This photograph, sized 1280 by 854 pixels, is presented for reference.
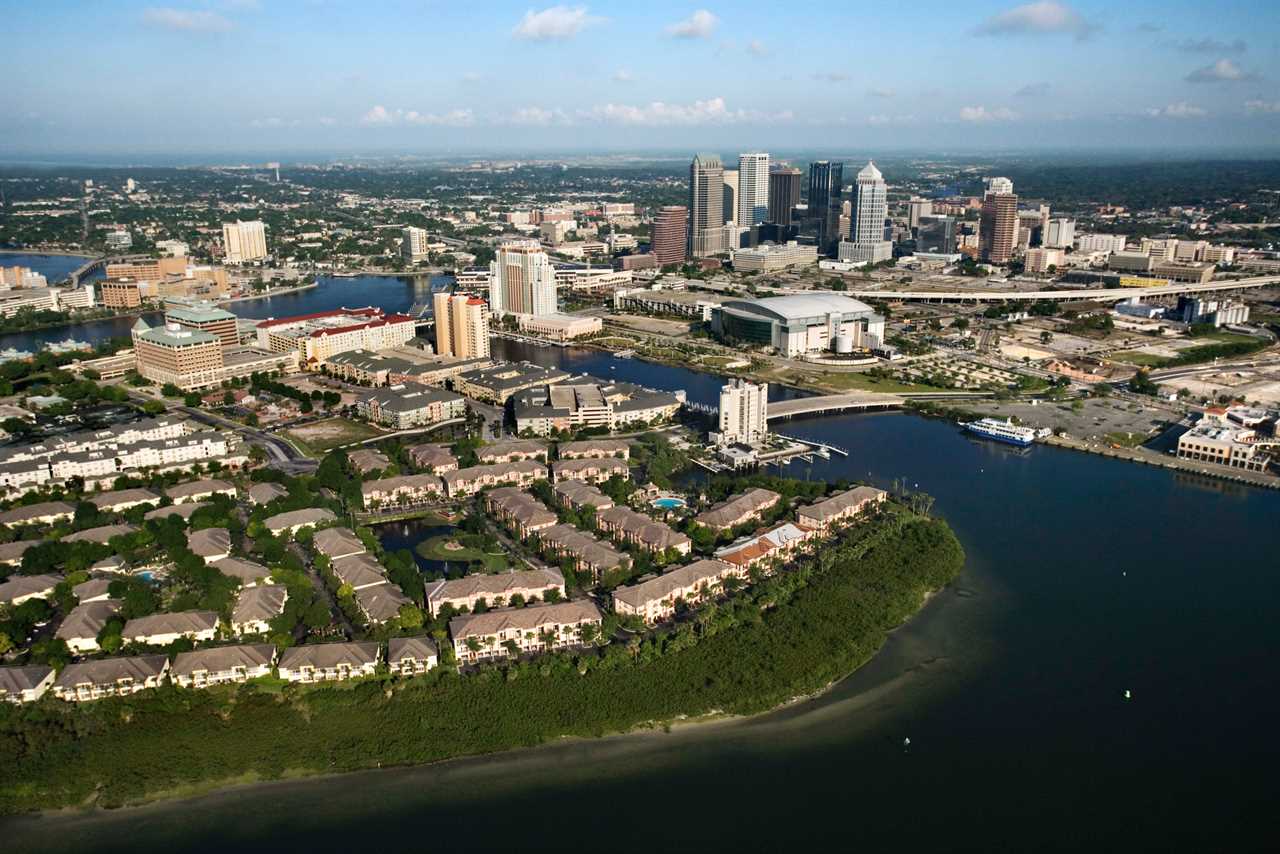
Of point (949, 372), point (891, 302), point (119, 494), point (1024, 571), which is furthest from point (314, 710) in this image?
point (891, 302)

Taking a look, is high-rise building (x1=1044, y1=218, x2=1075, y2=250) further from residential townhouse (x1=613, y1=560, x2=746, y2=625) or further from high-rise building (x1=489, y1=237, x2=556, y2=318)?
residential townhouse (x1=613, y1=560, x2=746, y2=625)

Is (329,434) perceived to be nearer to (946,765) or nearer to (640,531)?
(640,531)

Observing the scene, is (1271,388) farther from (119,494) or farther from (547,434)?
(119,494)

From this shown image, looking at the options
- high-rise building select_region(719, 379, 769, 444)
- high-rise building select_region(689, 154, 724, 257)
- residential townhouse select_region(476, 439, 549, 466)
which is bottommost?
residential townhouse select_region(476, 439, 549, 466)

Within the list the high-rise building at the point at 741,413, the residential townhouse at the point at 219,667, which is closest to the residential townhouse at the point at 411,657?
the residential townhouse at the point at 219,667

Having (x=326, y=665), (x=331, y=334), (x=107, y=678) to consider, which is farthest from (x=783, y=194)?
(x=107, y=678)

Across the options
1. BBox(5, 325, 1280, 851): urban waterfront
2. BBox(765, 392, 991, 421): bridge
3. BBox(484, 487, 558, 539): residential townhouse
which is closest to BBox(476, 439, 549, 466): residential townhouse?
BBox(484, 487, 558, 539): residential townhouse
